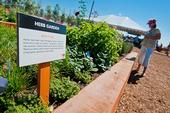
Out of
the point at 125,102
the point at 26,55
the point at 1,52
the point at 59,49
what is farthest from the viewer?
the point at 125,102

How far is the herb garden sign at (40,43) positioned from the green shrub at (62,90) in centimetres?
39

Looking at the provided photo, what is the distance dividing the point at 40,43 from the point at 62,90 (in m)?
0.97

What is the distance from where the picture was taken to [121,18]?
76.2ft

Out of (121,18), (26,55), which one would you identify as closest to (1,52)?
(26,55)

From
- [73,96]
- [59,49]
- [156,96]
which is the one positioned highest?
[59,49]

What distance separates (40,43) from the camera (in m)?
2.46

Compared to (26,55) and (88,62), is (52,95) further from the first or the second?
(88,62)

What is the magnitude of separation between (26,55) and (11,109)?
56cm

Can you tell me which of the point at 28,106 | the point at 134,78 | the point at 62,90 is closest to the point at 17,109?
the point at 28,106

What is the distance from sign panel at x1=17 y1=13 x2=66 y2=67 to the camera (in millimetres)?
2158

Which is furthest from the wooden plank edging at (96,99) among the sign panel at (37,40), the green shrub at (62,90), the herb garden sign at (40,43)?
the sign panel at (37,40)

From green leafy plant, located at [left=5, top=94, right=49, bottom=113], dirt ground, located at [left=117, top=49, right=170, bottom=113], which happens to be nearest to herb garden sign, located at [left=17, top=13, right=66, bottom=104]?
green leafy plant, located at [left=5, top=94, right=49, bottom=113]

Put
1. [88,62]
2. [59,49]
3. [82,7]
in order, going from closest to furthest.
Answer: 1. [59,49]
2. [88,62]
3. [82,7]

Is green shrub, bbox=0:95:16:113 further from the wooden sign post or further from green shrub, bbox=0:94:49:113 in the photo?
the wooden sign post
